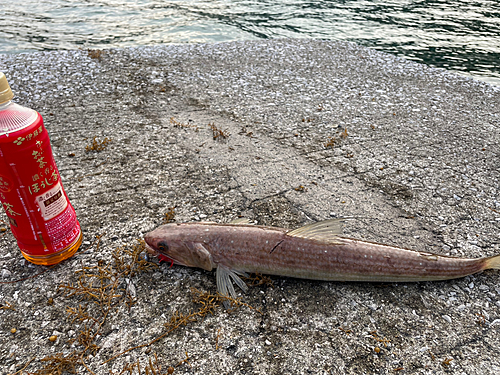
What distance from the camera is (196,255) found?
11.0 ft

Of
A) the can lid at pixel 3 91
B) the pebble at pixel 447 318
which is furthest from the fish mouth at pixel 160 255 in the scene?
the pebble at pixel 447 318

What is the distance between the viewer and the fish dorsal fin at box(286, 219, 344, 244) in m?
3.35

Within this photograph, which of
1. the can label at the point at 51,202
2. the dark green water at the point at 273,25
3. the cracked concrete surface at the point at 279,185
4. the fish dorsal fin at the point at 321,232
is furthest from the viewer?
the dark green water at the point at 273,25

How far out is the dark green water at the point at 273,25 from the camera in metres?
12.0

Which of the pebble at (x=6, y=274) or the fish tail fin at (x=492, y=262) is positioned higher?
the pebble at (x=6, y=274)

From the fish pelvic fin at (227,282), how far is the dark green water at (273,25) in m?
10.3

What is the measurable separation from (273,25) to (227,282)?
13475 mm

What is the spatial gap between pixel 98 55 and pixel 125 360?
8265mm

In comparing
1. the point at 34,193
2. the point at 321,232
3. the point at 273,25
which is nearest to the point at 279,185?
the point at 321,232

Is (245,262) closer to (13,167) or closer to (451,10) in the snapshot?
(13,167)

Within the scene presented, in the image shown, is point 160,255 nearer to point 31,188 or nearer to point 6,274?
point 31,188

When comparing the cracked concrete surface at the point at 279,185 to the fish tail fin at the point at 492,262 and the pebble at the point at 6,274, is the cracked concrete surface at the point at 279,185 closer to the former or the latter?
the pebble at the point at 6,274

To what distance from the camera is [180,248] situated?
339cm

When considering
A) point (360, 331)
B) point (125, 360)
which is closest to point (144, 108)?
point (125, 360)
